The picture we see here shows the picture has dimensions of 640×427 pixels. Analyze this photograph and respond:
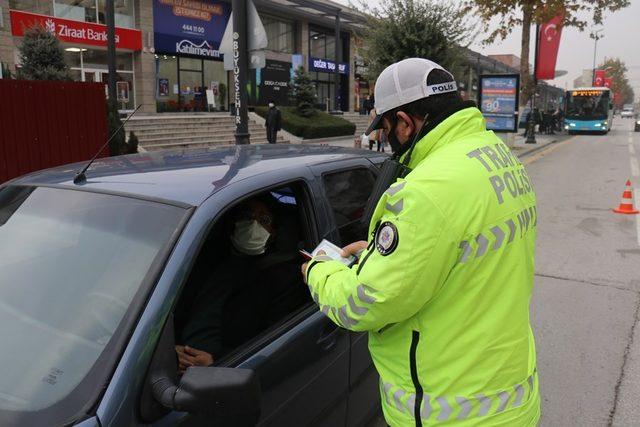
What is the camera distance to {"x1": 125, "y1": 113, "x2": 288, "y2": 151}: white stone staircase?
701 inches

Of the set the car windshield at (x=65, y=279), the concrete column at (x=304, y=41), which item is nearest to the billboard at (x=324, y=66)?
the concrete column at (x=304, y=41)

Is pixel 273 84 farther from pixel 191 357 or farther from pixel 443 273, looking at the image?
pixel 443 273

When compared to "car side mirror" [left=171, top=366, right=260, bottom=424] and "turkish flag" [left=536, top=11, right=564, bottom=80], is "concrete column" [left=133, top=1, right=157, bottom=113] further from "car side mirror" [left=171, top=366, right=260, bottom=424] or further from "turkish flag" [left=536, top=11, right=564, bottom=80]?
"car side mirror" [left=171, top=366, right=260, bottom=424]

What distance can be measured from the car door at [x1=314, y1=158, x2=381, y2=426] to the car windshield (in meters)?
0.93

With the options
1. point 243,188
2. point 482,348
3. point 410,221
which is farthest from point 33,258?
point 482,348

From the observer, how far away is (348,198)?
9.39 feet

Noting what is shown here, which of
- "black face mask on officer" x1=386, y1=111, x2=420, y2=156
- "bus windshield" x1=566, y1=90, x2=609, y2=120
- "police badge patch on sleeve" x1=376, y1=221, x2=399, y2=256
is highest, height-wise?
"bus windshield" x1=566, y1=90, x2=609, y2=120

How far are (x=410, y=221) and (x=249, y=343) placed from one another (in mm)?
919

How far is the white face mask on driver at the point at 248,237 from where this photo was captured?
2564mm

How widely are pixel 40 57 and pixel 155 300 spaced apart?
1508 centimetres

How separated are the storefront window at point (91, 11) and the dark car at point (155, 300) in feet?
72.3

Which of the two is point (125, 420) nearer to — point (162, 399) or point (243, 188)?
point (162, 399)

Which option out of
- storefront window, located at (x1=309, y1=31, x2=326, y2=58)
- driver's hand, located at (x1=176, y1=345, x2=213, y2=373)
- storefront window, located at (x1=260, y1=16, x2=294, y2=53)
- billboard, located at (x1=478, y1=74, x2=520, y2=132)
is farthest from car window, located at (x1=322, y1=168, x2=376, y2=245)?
storefront window, located at (x1=309, y1=31, x2=326, y2=58)

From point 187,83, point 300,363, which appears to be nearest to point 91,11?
point 187,83
